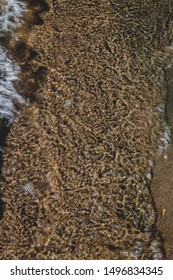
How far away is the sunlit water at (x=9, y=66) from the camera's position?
3.87m

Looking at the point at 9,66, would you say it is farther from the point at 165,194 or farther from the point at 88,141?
the point at 165,194

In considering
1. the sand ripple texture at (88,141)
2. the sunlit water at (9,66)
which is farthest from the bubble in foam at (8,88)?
the sand ripple texture at (88,141)

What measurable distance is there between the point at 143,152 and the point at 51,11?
8.19 feet

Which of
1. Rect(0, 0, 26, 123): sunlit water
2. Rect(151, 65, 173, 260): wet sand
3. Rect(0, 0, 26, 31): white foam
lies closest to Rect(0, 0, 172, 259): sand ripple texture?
Rect(151, 65, 173, 260): wet sand

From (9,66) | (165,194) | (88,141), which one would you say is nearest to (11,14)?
(9,66)

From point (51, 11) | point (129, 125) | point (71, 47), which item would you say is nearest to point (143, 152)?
point (129, 125)

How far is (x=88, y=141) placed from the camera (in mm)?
3547

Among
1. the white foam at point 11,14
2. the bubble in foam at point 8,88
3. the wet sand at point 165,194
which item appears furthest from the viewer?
the white foam at point 11,14

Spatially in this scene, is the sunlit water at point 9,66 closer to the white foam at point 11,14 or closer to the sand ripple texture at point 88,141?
the white foam at point 11,14

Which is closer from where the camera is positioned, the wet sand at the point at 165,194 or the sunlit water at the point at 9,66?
the wet sand at the point at 165,194

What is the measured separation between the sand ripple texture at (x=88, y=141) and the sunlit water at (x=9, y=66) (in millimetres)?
191

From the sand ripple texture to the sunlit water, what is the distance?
0.63 ft

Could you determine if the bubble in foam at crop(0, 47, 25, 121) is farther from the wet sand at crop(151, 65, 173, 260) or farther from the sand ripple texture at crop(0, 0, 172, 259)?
the wet sand at crop(151, 65, 173, 260)
